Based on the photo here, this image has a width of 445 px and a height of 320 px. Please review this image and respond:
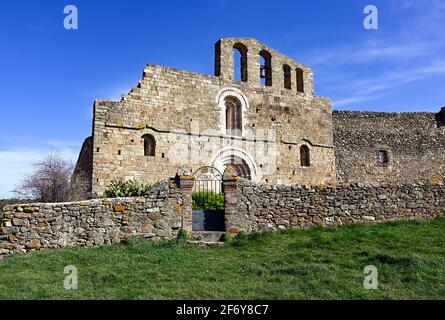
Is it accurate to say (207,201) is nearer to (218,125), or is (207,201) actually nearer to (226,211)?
(226,211)

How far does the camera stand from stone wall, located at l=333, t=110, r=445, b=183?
22.6 metres

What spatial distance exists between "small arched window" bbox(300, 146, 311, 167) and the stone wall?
→ 2647 millimetres

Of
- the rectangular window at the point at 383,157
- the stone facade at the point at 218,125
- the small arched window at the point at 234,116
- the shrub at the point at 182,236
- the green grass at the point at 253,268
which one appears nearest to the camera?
the green grass at the point at 253,268

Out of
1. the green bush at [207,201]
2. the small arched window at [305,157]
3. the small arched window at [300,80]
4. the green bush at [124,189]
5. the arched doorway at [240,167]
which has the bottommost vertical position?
the green bush at [207,201]

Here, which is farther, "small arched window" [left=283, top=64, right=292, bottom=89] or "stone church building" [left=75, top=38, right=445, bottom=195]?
"small arched window" [left=283, top=64, right=292, bottom=89]

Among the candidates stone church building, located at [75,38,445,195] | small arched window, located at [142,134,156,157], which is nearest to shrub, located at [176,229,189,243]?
stone church building, located at [75,38,445,195]

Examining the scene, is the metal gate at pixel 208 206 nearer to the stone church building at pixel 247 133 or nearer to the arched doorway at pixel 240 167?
the stone church building at pixel 247 133

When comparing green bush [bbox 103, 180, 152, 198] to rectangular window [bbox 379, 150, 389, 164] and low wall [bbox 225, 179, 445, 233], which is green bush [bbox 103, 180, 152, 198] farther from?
rectangular window [bbox 379, 150, 389, 164]

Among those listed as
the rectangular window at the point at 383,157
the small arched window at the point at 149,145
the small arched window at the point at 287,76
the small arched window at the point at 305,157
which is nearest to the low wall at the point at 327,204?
the small arched window at the point at 149,145

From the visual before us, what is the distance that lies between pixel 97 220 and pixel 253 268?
4090 millimetres

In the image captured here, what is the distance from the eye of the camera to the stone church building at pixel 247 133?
15.8 m

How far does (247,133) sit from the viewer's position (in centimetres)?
1861

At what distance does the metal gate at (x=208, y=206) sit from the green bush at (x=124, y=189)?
1870 millimetres
